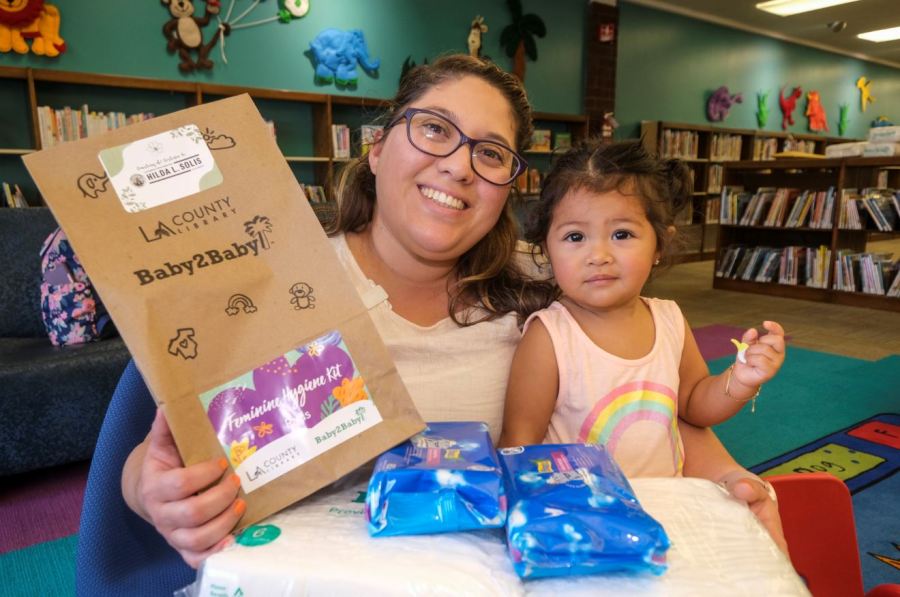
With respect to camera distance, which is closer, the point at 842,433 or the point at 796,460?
the point at 796,460

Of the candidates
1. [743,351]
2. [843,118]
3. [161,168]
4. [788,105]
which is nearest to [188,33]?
[161,168]

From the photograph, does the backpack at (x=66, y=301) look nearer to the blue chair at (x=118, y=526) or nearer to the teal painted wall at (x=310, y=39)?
the blue chair at (x=118, y=526)

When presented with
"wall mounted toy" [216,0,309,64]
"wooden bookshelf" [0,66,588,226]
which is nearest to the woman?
"wooden bookshelf" [0,66,588,226]

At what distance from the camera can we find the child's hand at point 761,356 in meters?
0.92

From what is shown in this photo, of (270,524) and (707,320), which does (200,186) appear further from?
(707,320)

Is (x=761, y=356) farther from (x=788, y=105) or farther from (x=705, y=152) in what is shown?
(x=788, y=105)

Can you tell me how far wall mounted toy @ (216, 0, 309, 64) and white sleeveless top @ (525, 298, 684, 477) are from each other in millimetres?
4972

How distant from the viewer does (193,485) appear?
23.0 inches

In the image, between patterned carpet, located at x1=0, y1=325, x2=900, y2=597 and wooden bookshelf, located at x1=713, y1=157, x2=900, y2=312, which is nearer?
patterned carpet, located at x1=0, y1=325, x2=900, y2=597

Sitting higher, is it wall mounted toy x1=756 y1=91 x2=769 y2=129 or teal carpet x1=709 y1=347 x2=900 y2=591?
wall mounted toy x1=756 y1=91 x2=769 y2=129

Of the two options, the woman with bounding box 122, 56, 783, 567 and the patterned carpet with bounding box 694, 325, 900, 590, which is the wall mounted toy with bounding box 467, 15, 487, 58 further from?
the woman with bounding box 122, 56, 783, 567

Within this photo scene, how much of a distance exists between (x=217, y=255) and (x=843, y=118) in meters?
13.4

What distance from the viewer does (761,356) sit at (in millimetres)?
936

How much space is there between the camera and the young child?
1045 mm
